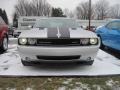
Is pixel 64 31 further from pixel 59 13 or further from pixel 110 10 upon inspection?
pixel 110 10

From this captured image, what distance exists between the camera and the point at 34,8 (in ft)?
218

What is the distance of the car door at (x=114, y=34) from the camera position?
312 inches

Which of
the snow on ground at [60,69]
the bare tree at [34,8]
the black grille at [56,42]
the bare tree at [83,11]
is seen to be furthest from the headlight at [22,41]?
the bare tree at [83,11]

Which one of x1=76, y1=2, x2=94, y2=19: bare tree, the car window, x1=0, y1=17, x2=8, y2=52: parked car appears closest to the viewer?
the car window

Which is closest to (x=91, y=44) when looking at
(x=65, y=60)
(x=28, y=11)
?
(x=65, y=60)

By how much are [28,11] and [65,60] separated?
62.0 metres

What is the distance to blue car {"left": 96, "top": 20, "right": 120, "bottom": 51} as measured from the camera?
7.98m

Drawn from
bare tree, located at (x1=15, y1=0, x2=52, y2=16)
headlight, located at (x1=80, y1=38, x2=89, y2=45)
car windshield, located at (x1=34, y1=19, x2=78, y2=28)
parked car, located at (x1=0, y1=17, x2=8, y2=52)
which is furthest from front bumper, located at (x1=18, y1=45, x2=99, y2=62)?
bare tree, located at (x1=15, y1=0, x2=52, y2=16)

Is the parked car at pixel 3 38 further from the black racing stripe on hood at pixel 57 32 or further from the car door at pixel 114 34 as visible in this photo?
the car door at pixel 114 34

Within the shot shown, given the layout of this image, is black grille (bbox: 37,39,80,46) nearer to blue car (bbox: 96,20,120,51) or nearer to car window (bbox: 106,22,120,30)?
blue car (bbox: 96,20,120,51)

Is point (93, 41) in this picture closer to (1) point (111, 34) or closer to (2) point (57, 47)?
(2) point (57, 47)

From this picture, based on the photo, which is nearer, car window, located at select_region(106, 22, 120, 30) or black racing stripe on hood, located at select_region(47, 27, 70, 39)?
black racing stripe on hood, located at select_region(47, 27, 70, 39)

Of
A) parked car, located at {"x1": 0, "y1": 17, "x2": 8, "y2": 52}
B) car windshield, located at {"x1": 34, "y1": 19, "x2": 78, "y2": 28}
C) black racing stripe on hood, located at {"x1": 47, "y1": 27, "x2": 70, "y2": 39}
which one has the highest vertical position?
car windshield, located at {"x1": 34, "y1": 19, "x2": 78, "y2": 28}

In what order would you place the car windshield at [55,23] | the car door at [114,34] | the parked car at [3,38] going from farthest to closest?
the parked car at [3,38] < the car door at [114,34] < the car windshield at [55,23]
